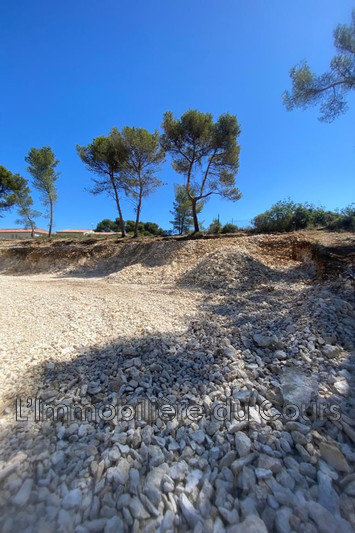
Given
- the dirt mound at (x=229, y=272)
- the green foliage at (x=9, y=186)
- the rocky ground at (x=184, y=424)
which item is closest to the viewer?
the rocky ground at (x=184, y=424)

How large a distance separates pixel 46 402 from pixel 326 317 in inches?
124

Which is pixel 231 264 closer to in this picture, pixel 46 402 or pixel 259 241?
pixel 259 241

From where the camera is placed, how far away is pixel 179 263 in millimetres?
8891

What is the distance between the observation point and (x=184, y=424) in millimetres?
1582

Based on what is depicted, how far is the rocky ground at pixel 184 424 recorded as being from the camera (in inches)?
42.8

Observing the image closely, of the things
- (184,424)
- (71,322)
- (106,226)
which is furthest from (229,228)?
(106,226)

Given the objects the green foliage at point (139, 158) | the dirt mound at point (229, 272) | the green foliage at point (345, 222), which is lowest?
the dirt mound at point (229, 272)

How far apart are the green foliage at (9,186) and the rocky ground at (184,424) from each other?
2068 centimetres

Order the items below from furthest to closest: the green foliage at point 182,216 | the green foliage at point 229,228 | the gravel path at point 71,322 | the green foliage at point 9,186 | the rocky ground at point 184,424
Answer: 1. the green foliage at point 182,216
2. the green foliage at point 9,186
3. the green foliage at point 229,228
4. the gravel path at point 71,322
5. the rocky ground at point 184,424

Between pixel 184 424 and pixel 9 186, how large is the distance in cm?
2386

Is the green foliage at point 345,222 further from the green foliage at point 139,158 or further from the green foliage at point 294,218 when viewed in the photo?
the green foliage at point 139,158

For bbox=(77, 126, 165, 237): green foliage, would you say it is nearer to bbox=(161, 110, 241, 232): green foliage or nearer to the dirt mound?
bbox=(161, 110, 241, 232): green foliage

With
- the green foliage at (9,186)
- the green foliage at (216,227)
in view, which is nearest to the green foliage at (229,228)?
the green foliage at (216,227)

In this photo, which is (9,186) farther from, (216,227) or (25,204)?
(216,227)
